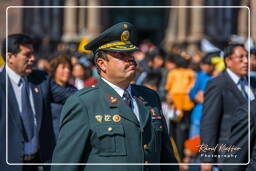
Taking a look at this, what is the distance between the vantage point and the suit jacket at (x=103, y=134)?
13.8 ft

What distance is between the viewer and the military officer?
4219 mm

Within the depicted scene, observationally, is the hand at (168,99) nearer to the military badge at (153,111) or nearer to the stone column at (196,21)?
the stone column at (196,21)

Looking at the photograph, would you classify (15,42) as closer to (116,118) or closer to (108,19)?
(116,118)

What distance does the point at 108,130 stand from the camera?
13.9 feet

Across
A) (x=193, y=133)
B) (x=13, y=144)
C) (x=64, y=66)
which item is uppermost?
(x=64, y=66)

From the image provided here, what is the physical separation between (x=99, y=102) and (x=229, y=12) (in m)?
6.40

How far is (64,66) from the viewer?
7762 mm

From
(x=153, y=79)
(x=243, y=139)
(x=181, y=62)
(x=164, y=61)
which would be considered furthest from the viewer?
(x=164, y=61)

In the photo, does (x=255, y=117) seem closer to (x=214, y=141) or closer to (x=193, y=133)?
(x=214, y=141)

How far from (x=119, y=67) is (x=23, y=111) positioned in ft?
5.81

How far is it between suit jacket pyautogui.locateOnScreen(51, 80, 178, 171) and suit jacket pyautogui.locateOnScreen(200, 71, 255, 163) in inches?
94.2

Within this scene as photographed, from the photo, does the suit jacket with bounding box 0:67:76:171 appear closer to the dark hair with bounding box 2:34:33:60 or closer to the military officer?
the dark hair with bounding box 2:34:33:60

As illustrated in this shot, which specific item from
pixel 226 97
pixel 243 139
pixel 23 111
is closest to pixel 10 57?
pixel 23 111

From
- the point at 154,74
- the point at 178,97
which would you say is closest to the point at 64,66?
the point at 154,74
